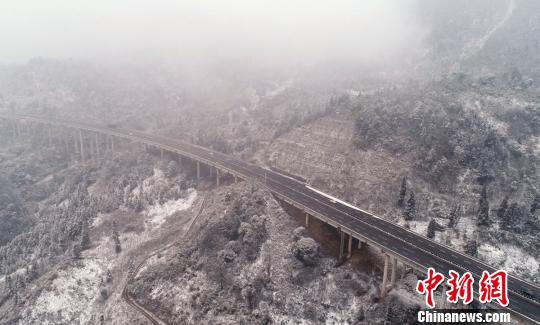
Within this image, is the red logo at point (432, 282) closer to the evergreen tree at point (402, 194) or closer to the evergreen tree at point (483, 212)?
the evergreen tree at point (483, 212)

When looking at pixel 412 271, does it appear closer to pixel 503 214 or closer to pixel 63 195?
pixel 503 214

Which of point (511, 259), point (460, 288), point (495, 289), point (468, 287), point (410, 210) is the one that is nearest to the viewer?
point (468, 287)

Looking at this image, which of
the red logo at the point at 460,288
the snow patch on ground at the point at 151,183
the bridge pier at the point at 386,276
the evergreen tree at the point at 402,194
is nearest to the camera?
the red logo at the point at 460,288

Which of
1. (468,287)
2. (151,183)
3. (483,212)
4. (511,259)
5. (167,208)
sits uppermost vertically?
(483,212)

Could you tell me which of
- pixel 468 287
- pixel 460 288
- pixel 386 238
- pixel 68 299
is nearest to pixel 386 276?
pixel 386 238

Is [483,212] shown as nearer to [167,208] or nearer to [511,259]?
[511,259]

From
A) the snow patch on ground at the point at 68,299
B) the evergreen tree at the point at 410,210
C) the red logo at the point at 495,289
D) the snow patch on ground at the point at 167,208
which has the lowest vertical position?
the snow patch on ground at the point at 68,299

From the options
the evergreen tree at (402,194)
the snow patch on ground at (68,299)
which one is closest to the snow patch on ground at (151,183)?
the snow patch on ground at (68,299)
